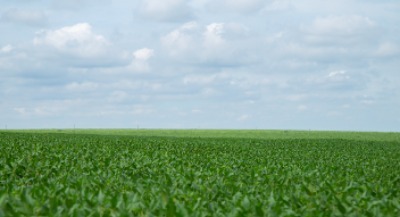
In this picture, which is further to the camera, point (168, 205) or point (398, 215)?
point (398, 215)

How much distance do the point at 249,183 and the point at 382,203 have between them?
5.12 metres

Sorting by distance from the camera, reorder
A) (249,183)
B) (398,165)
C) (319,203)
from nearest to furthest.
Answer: (319,203) → (249,183) → (398,165)

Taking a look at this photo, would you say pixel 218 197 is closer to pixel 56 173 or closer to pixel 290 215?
pixel 290 215

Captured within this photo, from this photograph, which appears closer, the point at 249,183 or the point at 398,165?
the point at 249,183

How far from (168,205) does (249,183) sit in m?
7.11

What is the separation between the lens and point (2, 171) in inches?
642

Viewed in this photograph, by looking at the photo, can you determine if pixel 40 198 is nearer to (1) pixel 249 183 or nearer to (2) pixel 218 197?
(2) pixel 218 197

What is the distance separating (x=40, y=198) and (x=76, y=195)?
0.67m

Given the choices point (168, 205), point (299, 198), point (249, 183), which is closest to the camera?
point (168, 205)

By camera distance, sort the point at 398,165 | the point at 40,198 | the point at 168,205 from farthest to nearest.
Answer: the point at 398,165
the point at 40,198
the point at 168,205

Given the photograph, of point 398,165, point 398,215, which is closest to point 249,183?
point 398,215

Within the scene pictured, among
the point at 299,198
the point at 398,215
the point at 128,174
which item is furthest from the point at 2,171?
the point at 398,215

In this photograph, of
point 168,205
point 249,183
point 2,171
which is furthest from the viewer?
point 2,171

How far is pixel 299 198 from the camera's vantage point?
10.8m
